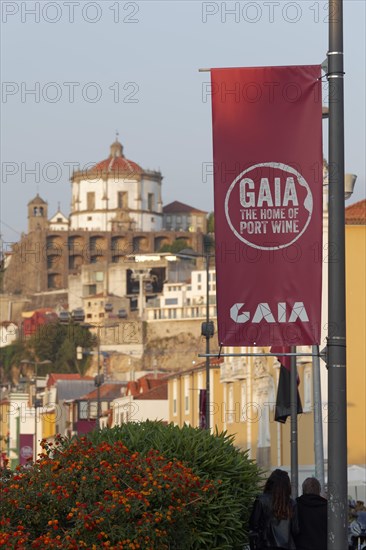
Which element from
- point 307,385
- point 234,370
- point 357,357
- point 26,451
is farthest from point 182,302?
point 357,357

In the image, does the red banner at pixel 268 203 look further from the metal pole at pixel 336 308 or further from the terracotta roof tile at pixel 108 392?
the terracotta roof tile at pixel 108 392

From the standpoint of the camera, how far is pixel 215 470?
1480 cm

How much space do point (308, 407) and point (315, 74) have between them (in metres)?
39.6

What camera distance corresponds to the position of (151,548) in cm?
1326

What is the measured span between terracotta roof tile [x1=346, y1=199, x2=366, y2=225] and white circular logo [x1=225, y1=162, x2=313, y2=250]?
42848 millimetres

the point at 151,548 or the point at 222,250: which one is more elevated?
the point at 222,250

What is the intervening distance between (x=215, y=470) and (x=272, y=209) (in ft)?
10.4

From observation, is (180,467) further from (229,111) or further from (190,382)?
(190,382)

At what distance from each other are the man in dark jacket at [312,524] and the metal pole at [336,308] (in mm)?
1625

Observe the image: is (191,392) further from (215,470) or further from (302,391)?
(215,470)

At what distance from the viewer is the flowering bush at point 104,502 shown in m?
13.2

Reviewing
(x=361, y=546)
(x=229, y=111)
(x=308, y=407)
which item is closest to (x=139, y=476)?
(x=229, y=111)

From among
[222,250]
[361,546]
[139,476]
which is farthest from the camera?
[361,546]

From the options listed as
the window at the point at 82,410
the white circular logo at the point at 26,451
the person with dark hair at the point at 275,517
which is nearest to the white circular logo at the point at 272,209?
the person with dark hair at the point at 275,517
